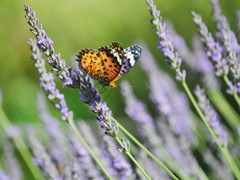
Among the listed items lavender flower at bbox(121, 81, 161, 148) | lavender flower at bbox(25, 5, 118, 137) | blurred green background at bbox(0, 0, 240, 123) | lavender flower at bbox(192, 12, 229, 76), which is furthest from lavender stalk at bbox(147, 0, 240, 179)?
blurred green background at bbox(0, 0, 240, 123)

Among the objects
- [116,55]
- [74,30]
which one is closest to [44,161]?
[116,55]

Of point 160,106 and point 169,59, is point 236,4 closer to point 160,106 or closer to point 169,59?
point 160,106

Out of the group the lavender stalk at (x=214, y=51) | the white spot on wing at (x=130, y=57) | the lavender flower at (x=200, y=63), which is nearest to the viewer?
the lavender stalk at (x=214, y=51)

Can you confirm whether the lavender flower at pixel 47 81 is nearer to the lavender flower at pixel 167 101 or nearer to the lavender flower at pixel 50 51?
the lavender flower at pixel 50 51

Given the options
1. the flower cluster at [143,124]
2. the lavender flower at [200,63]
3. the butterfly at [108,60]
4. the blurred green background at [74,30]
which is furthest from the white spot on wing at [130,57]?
the blurred green background at [74,30]

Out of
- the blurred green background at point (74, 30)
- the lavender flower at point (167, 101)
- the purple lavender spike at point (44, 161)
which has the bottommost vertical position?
the lavender flower at point (167, 101)

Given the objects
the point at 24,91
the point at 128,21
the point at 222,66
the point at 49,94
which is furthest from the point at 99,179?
the point at 128,21

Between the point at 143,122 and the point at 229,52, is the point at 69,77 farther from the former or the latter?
the point at 143,122
